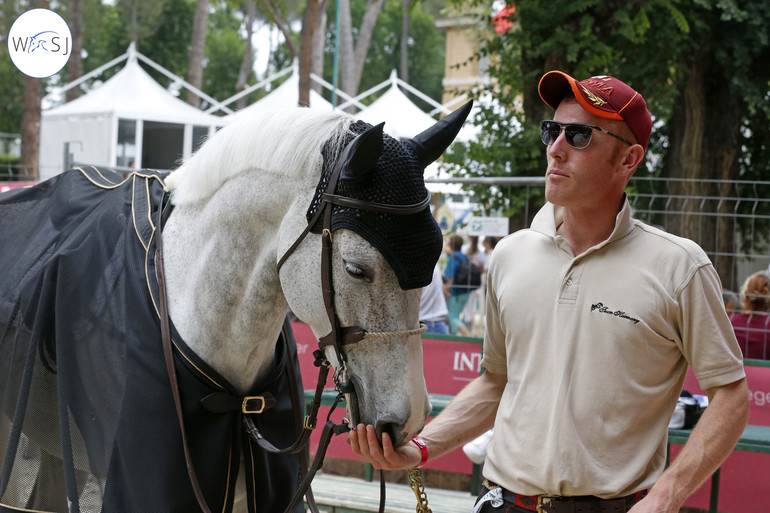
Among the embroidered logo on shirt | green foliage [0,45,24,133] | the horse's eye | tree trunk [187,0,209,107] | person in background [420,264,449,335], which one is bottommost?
person in background [420,264,449,335]

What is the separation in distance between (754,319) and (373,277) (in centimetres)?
509

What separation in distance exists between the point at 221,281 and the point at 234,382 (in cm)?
33

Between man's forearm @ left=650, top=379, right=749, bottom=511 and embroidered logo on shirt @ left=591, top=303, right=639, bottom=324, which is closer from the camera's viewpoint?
man's forearm @ left=650, top=379, right=749, bottom=511

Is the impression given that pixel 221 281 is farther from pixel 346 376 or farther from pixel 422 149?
pixel 422 149

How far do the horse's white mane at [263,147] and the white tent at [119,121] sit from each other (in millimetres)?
15508

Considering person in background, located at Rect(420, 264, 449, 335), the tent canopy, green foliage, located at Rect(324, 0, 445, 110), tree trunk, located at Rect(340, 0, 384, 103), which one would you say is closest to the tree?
person in background, located at Rect(420, 264, 449, 335)

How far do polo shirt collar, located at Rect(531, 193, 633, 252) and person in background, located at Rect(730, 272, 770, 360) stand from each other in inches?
167

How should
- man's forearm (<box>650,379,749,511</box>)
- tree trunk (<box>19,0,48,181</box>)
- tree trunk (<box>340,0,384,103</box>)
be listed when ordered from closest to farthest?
man's forearm (<box>650,379,749,511</box>)
tree trunk (<box>19,0,48,181</box>)
tree trunk (<box>340,0,384,103</box>)

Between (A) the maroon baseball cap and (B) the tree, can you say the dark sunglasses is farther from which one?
(B) the tree

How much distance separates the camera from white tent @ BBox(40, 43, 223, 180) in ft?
59.4

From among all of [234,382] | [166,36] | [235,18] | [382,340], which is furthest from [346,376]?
[235,18]

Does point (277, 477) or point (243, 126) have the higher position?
point (243, 126)

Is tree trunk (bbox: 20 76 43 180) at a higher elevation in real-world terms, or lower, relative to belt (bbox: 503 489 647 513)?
higher

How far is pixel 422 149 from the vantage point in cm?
235
